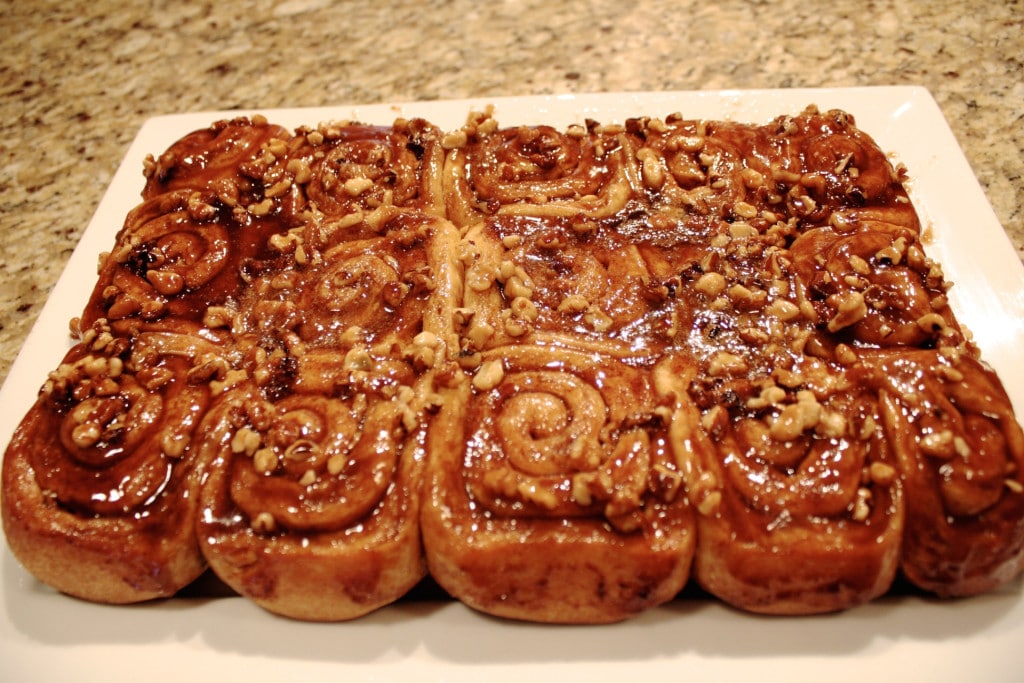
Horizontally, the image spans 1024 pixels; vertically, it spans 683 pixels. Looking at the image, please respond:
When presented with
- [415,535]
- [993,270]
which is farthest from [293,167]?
[993,270]

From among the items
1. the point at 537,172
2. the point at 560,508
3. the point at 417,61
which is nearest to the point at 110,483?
the point at 560,508

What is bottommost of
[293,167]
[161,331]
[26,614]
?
[26,614]

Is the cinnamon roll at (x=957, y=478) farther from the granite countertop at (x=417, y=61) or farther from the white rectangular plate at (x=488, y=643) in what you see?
the granite countertop at (x=417, y=61)

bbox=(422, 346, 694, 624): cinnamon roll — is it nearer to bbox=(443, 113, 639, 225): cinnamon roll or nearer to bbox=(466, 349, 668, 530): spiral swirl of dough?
bbox=(466, 349, 668, 530): spiral swirl of dough

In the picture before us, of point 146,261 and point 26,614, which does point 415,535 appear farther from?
point 146,261

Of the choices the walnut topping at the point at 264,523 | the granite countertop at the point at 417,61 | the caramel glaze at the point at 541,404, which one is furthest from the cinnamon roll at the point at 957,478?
the granite countertop at the point at 417,61

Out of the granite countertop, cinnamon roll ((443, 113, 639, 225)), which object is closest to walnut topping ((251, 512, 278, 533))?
cinnamon roll ((443, 113, 639, 225))
